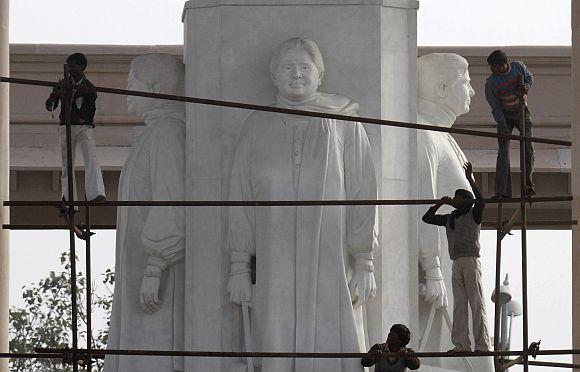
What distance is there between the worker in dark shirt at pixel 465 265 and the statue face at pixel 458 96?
4.16 feet

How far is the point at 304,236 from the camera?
2030 centimetres

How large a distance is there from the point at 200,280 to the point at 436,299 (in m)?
1.90

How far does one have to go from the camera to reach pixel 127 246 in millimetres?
21047

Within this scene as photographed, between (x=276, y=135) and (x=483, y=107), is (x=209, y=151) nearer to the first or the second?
(x=276, y=135)

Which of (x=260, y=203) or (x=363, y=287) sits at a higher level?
(x=260, y=203)

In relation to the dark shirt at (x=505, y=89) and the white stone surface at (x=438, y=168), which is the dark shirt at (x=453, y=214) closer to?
the dark shirt at (x=505, y=89)

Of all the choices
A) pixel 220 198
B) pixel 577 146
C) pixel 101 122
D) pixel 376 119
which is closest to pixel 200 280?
pixel 220 198

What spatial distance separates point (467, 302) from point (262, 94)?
2.27m

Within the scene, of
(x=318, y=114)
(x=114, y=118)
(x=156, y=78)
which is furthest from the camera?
(x=114, y=118)

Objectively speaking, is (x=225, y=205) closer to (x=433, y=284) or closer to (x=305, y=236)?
(x=305, y=236)

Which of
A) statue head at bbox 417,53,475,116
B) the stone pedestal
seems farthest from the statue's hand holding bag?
statue head at bbox 417,53,475,116

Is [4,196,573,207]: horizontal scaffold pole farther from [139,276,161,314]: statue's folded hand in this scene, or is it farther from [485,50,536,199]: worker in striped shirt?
[139,276,161,314]: statue's folded hand

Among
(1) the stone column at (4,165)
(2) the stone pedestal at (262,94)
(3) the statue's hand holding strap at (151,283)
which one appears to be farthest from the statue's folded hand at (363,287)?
(1) the stone column at (4,165)

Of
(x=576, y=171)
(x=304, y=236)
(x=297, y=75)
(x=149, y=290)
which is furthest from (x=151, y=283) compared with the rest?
(x=576, y=171)
